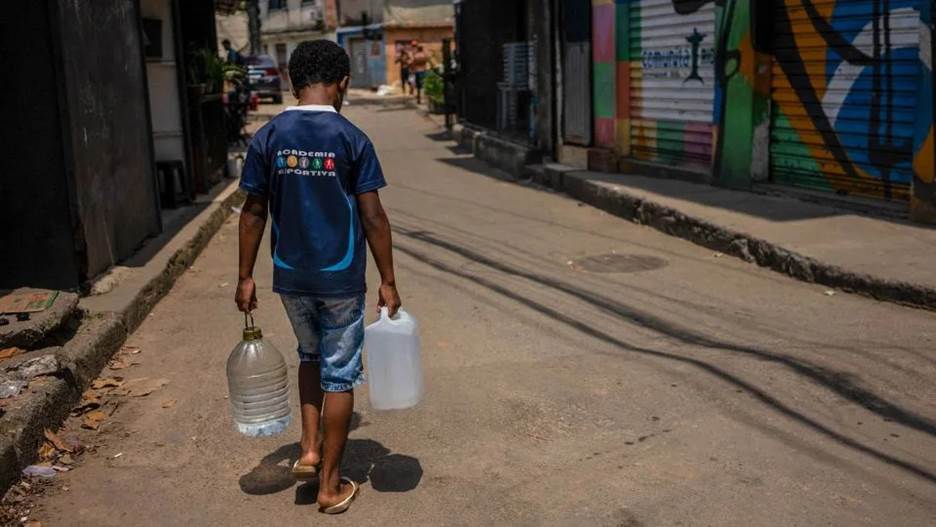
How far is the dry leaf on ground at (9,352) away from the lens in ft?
17.5

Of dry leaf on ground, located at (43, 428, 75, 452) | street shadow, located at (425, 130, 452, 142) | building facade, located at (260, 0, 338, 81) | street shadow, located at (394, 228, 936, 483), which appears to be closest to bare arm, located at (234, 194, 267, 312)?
dry leaf on ground, located at (43, 428, 75, 452)

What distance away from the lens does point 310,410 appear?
163 inches

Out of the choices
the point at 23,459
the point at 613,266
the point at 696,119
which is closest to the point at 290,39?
the point at 696,119

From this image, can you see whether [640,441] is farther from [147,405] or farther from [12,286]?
[12,286]

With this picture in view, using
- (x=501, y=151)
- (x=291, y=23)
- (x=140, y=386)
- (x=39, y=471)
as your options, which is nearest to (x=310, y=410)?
(x=39, y=471)

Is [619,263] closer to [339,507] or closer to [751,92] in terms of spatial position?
[751,92]

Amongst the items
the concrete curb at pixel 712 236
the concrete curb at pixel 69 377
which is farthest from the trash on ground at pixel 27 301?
the concrete curb at pixel 712 236

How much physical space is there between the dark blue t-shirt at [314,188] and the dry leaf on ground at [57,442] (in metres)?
1.61

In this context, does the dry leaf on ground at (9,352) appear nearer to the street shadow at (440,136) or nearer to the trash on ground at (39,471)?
the trash on ground at (39,471)

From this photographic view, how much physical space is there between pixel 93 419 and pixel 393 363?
6.48 feet

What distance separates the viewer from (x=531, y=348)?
6.18 meters

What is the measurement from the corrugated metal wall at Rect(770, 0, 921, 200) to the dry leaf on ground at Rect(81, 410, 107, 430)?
23.5ft

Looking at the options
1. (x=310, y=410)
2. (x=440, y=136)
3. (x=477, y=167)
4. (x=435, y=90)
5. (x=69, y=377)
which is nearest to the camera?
(x=310, y=410)

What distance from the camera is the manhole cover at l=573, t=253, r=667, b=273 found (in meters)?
8.54
